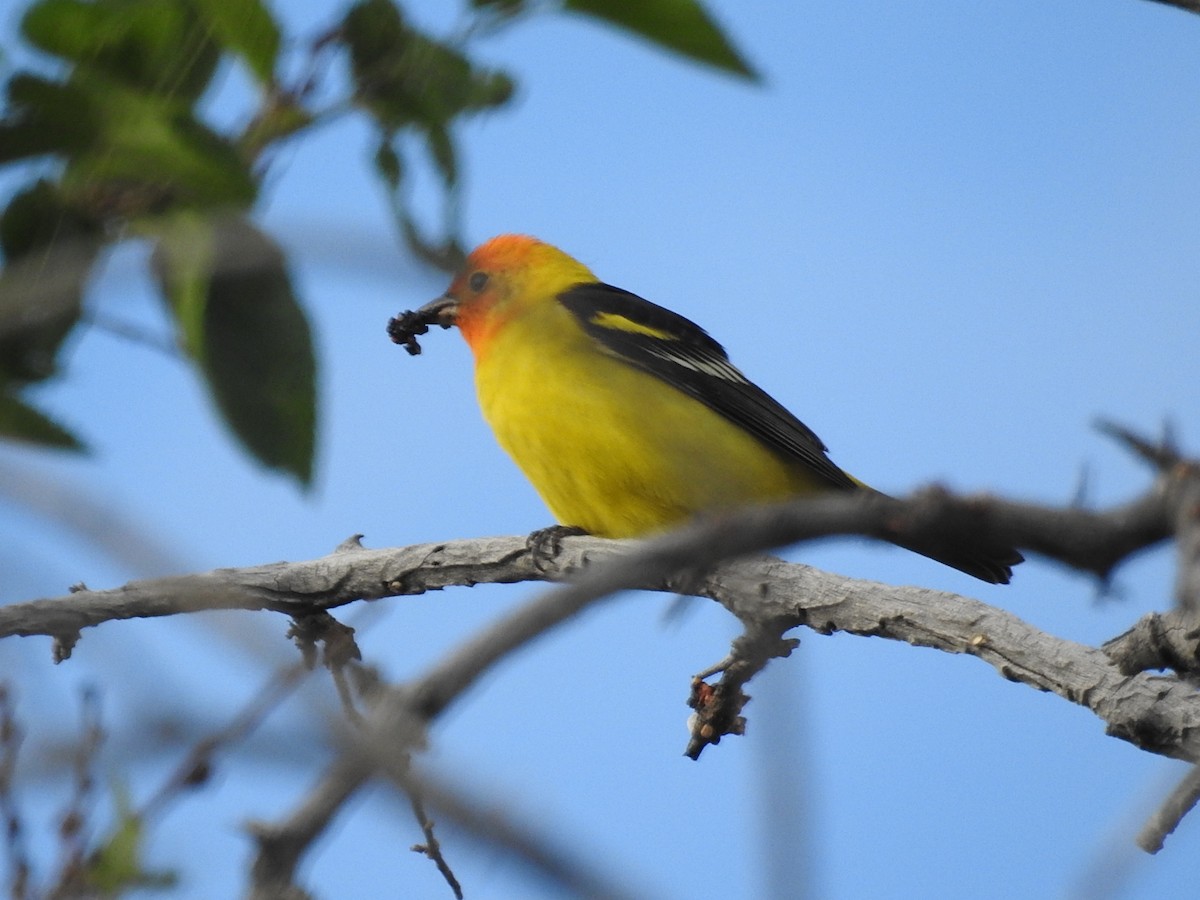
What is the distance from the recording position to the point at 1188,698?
3.73 m

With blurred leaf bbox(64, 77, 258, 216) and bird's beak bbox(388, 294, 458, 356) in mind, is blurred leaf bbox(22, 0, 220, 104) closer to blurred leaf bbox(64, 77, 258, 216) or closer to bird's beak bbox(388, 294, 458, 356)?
blurred leaf bbox(64, 77, 258, 216)

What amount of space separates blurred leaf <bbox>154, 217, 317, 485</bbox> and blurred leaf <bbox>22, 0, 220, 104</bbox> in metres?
0.21

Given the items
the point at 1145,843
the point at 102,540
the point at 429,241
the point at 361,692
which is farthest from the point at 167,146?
the point at 1145,843

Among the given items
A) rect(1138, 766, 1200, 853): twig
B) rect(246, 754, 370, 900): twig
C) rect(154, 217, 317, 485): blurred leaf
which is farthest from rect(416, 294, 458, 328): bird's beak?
rect(246, 754, 370, 900): twig

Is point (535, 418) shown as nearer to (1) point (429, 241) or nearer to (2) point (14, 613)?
(2) point (14, 613)

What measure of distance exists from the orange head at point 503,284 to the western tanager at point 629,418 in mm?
50

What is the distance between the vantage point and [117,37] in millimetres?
1517

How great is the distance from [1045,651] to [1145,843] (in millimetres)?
977

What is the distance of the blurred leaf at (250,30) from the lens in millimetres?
1514

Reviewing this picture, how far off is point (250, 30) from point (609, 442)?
413 centimetres

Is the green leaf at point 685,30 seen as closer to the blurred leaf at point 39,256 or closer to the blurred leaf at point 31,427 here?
the blurred leaf at point 39,256

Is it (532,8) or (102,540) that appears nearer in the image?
(102,540)

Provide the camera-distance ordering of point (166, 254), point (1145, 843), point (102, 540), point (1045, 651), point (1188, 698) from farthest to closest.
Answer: point (1045, 651), point (1188, 698), point (1145, 843), point (166, 254), point (102, 540)

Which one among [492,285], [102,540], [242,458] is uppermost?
[492,285]
